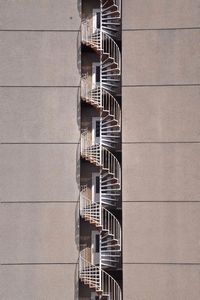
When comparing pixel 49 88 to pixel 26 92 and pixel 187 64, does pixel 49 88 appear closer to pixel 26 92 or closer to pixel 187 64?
pixel 26 92

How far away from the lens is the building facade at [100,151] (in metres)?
13.0

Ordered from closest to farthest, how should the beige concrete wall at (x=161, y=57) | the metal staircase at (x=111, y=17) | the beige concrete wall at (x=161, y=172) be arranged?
1. the beige concrete wall at (x=161, y=172)
2. the beige concrete wall at (x=161, y=57)
3. the metal staircase at (x=111, y=17)

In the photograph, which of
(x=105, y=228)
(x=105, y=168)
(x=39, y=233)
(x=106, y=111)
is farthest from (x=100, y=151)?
(x=39, y=233)

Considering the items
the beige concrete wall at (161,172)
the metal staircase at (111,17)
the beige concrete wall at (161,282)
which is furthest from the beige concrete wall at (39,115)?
the beige concrete wall at (161,282)

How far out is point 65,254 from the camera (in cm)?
1301

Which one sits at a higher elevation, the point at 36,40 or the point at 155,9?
the point at 155,9

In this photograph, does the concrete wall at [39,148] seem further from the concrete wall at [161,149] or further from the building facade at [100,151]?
the concrete wall at [161,149]

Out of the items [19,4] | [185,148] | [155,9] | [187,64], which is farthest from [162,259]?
[19,4]

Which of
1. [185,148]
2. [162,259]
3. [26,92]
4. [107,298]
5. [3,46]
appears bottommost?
[107,298]

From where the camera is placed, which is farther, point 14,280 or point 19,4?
point 19,4

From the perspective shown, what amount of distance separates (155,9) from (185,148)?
12.9 feet

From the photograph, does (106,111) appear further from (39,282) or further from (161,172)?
(39,282)

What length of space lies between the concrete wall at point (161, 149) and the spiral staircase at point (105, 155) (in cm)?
41

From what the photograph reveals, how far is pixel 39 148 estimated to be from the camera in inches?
527
